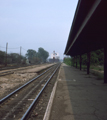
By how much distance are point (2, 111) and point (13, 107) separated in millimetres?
493

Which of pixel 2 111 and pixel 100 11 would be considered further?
pixel 100 11

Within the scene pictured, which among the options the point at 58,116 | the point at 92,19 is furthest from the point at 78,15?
the point at 58,116

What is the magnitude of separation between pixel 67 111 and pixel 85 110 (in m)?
0.69

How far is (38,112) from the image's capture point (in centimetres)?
443

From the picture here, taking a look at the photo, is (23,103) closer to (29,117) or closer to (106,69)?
(29,117)

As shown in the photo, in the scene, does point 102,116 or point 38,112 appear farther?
point 38,112

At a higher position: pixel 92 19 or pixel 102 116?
pixel 92 19

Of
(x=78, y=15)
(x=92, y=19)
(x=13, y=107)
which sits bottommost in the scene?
(x=13, y=107)

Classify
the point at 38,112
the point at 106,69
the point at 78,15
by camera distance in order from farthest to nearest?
the point at 106,69
the point at 78,15
the point at 38,112

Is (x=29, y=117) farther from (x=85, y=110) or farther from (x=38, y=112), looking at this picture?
(x=85, y=110)

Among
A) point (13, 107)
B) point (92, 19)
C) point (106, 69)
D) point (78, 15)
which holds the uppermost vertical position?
point (78, 15)

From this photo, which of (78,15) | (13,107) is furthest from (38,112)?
(78,15)

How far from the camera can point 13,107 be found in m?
4.89

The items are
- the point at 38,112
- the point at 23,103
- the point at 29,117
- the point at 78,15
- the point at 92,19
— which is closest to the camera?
the point at 29,117
